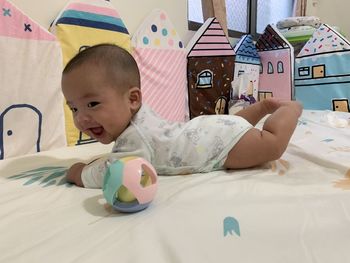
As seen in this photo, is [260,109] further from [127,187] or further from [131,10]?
[131,10]

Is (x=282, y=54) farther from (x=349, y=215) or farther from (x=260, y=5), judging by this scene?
(x=349, y=215)

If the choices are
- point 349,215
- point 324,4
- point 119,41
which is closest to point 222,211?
point 349,215

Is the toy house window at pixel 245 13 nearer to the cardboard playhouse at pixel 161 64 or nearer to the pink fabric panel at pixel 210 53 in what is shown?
the pink fabric panel at pixel 210 53

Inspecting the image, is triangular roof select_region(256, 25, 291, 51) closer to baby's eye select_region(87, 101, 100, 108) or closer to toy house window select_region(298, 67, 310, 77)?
toy house window select_region(298, 67, 310, 77)

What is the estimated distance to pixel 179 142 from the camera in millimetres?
758

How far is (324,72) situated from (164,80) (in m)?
0.94

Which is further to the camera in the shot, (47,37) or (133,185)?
(47,37)

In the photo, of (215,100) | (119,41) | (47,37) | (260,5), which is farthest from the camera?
(260,5)

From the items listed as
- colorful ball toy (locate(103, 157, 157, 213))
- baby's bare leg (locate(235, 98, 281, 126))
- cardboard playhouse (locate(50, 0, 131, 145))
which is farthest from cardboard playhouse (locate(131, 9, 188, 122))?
colorful ball toy (locate(103, 157, 157, 213))

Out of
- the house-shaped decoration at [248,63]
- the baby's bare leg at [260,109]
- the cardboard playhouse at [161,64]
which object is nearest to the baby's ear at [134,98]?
the baby's bare leg at [260,109]

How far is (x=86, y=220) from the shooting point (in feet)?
1.69

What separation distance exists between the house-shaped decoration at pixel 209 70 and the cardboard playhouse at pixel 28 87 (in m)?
0.71

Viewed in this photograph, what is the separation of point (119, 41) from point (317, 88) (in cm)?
115

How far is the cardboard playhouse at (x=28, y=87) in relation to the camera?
924 millimetres
